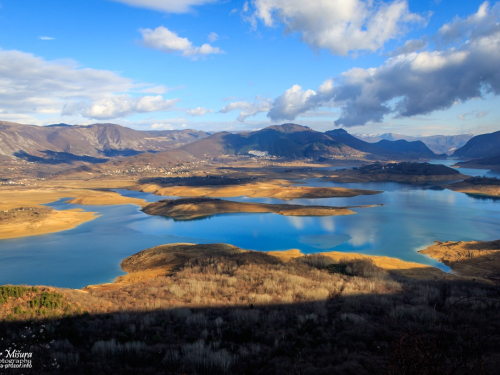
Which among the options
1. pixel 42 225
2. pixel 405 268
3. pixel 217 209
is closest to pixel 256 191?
pixel 217 209

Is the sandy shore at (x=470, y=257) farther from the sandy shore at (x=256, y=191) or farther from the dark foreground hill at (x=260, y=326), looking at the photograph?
the sandy shore at (x=256, y=191)

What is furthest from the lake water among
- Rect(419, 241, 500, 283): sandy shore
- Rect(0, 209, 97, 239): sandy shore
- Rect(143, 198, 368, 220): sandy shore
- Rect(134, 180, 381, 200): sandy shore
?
Rect(134, 180, 381, 200): sandy shore

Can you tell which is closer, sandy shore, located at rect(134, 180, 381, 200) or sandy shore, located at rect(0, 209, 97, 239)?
sandy shore, located at rect(0, 209, 97, 239)

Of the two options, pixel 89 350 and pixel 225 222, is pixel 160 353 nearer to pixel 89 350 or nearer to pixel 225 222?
pixel 89 350

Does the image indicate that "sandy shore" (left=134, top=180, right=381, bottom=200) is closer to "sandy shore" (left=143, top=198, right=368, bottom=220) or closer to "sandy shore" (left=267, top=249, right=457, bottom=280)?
"sandy shore" (left=143, top=198, right=368, bottom=220)

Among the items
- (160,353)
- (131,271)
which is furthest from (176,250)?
(160,353)

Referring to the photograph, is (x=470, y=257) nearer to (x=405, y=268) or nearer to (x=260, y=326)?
(x=405, y=268)
